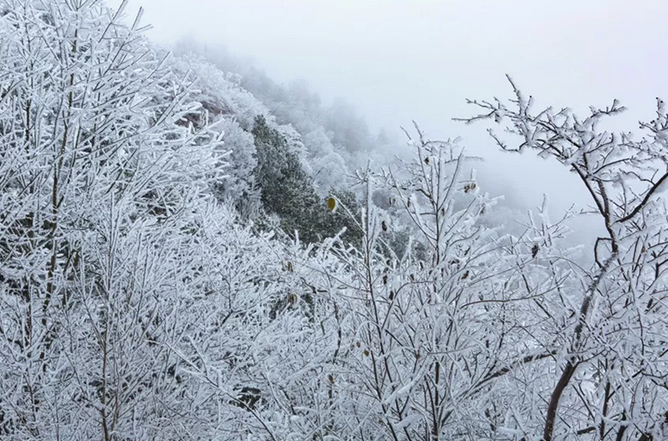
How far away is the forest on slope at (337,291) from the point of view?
1872mm

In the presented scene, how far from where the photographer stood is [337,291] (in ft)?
8.10

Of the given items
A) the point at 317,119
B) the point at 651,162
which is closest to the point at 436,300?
the point at 651,162

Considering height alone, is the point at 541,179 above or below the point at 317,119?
above

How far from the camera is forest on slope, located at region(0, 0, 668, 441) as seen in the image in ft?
6.14

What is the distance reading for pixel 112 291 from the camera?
3.64 m

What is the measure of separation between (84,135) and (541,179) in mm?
74793

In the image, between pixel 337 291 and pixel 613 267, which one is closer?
pixel 613 267

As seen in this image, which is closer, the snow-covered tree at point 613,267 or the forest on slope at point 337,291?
the snow-covered tree at point 613,267

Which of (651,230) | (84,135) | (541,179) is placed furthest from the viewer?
(541,179)

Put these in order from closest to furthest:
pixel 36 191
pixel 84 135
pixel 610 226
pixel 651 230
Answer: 1. pixel 651 230
2. pixel 610 226
3. pixel 36 191
4. pixel 84 135

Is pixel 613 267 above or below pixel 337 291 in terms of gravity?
above

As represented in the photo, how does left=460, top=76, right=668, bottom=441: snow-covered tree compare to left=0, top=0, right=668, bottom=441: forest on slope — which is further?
left=0, top=0, right=668, bottom=441: forest on slope

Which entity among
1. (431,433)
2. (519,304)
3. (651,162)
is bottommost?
(431,433)

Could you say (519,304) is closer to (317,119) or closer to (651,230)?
(651,230)
